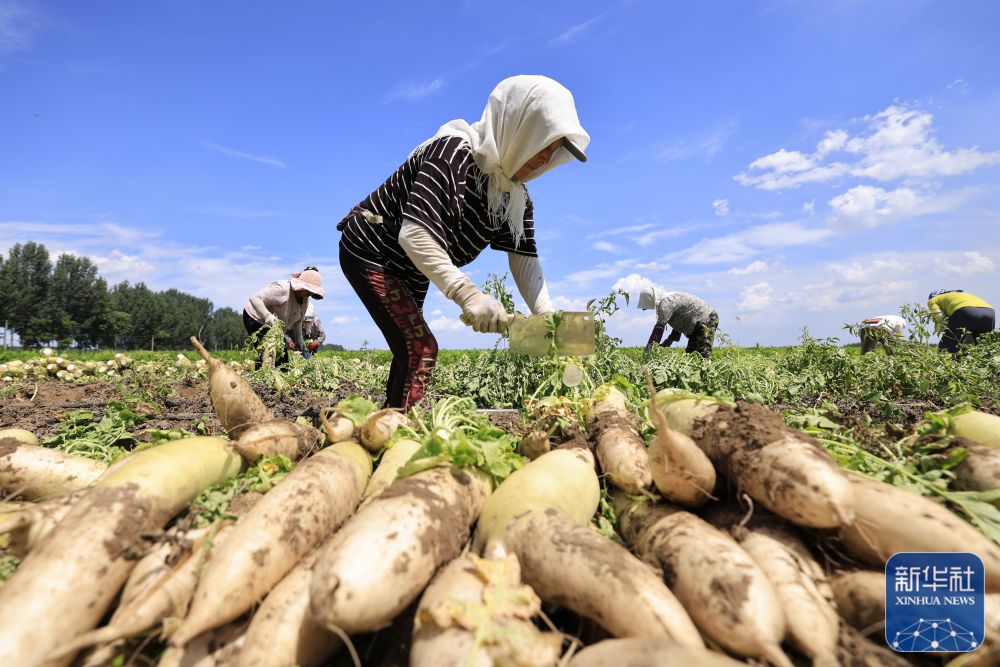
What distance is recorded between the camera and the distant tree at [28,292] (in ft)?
200

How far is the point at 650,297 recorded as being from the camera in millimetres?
11250

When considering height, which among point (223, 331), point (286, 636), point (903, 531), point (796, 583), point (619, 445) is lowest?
point (286, 636)

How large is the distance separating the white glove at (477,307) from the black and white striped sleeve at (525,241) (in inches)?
33.3

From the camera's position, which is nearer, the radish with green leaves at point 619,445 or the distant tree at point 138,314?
the radish with green leaves at point 619,445

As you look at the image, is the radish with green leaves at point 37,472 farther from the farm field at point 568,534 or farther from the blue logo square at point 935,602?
the blue logo square at point 935,602

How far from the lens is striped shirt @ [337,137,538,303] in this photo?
3084mm

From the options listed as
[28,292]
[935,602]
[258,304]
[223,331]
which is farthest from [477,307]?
[223,331]

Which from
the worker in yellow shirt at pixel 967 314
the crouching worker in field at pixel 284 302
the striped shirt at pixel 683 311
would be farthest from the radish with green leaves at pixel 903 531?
the worker in yellow shirt at pixel 967 314

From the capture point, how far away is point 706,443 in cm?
199

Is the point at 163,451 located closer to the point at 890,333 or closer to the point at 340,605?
the point at 340,605

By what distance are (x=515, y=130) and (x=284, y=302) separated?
18.6ft

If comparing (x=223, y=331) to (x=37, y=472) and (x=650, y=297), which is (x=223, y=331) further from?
(x=37, y=472)

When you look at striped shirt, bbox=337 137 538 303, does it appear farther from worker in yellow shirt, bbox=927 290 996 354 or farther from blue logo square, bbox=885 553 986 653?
worker in yellow shirt, bbox=927 290 996 354

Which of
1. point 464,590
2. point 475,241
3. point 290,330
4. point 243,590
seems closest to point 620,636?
point 464,590
